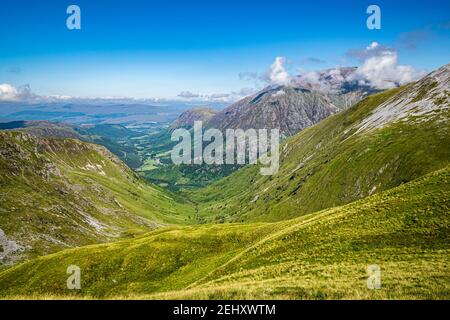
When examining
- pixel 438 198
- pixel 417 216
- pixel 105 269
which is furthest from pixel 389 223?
pixel 105 269

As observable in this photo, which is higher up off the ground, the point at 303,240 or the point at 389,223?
the point at 389,223
